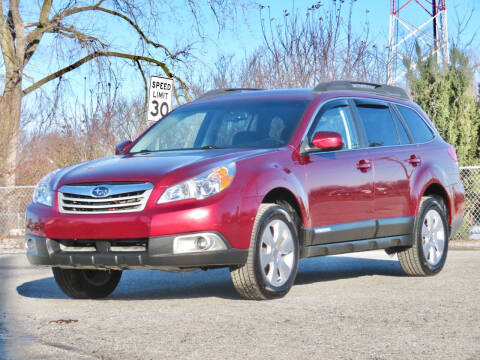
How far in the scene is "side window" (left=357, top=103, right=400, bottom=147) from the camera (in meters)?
8.99

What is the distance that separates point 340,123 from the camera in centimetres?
865

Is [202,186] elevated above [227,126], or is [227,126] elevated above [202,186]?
[227,126]

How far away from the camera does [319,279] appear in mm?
9406

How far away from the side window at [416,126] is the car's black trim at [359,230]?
1.10m

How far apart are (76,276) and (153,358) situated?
326 centimetres

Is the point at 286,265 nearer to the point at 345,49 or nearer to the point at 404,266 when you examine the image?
the point at 404,266

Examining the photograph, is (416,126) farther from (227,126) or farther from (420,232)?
(227,126)

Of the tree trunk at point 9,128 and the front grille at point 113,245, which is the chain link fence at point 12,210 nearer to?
the tree trunk at point 9,128

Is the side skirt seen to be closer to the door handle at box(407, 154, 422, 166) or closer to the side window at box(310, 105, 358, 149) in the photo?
the door handle at box(407, 154, 422, 166)

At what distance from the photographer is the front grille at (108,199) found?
692 centimetres

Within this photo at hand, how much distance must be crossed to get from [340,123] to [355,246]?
49.0 inches

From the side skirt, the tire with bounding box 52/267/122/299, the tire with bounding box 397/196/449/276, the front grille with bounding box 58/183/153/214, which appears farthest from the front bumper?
the tire with bounding box 397/196/449/276

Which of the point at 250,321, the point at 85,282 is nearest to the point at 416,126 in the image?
the point at 85,282

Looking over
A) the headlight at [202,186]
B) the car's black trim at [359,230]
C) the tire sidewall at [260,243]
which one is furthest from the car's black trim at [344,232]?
the headlight at [202,186]
